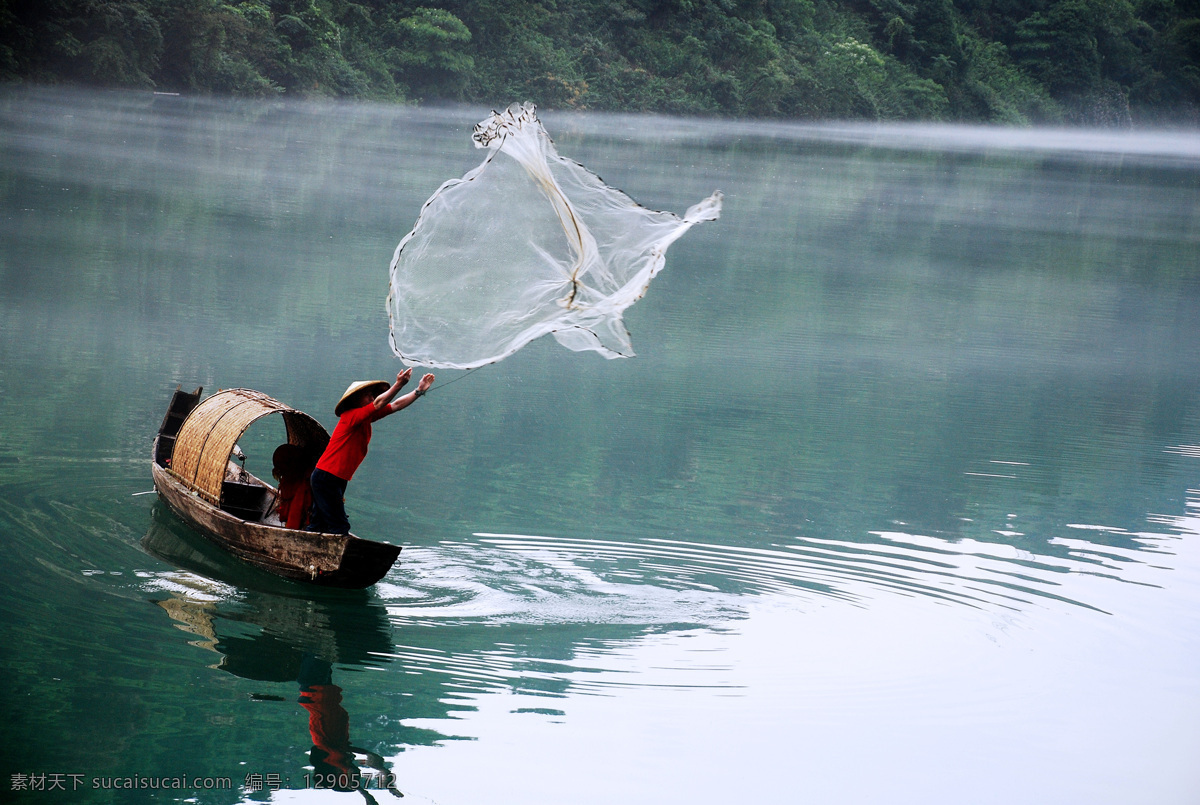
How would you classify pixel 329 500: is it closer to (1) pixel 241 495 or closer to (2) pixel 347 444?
(2) pixel 347 444

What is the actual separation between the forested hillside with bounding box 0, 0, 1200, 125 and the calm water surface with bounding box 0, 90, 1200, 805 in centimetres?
3327

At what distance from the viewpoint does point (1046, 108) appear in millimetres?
93250

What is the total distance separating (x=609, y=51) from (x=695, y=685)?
6836 cm

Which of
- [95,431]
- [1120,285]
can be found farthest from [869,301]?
[95,431]

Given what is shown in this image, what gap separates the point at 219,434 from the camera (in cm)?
912

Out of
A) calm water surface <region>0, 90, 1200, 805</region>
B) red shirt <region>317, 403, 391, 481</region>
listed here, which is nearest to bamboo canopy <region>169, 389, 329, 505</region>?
calm water surface <region>0, 90, 1200, 805</region>

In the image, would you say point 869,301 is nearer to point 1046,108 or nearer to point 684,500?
point 684,500

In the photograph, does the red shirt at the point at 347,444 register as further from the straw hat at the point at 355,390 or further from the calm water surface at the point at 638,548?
the calm water surface at the point at 638,548

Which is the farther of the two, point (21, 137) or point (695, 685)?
point (21, 137)

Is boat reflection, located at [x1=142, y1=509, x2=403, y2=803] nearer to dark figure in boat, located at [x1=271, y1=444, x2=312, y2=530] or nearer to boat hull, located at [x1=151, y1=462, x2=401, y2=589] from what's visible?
boat hull, located at [x1=151, y1=462, x2=401, y2=589]

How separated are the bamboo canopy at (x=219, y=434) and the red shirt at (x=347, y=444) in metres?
0.78

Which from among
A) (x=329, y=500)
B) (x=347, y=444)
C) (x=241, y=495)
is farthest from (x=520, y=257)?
(x=241, y=495)

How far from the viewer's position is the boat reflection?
6.53 metres

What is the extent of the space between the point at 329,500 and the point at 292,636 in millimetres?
951
